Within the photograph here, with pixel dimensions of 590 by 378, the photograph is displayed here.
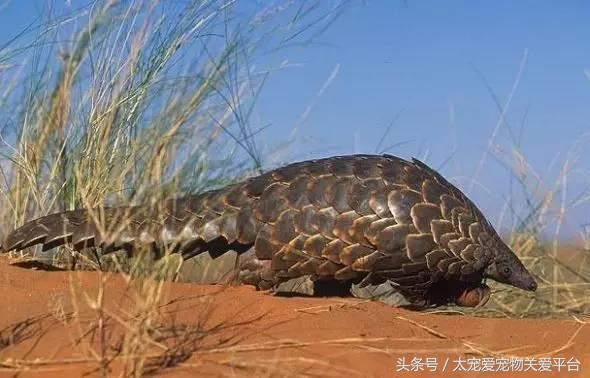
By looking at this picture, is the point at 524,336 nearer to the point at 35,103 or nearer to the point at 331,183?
the point at 331,183

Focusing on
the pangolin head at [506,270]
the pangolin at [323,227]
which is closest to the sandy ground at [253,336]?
the pangolin at [323,227]

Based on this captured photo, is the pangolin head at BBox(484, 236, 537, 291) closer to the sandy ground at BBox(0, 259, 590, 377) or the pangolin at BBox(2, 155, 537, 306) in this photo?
the pangolin at BBox(2, 155, 537, 306)

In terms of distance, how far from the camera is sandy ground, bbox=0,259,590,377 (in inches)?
126

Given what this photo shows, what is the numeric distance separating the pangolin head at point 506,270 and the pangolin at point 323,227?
0.17 m

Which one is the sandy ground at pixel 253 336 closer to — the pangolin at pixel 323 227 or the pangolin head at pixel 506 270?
the pangolin at pixel 323 227

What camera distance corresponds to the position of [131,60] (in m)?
5.76

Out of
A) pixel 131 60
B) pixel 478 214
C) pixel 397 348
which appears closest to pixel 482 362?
pixel 397 348

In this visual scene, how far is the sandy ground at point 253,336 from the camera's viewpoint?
3.20 meters

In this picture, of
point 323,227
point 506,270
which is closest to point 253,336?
point 323,227

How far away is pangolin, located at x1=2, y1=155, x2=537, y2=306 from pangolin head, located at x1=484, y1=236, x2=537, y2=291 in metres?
0.17

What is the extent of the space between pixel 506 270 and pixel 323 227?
4.27ft

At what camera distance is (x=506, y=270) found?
525 centimetres

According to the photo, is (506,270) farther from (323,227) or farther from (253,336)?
(253,336)

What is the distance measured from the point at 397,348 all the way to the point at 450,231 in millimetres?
1172
